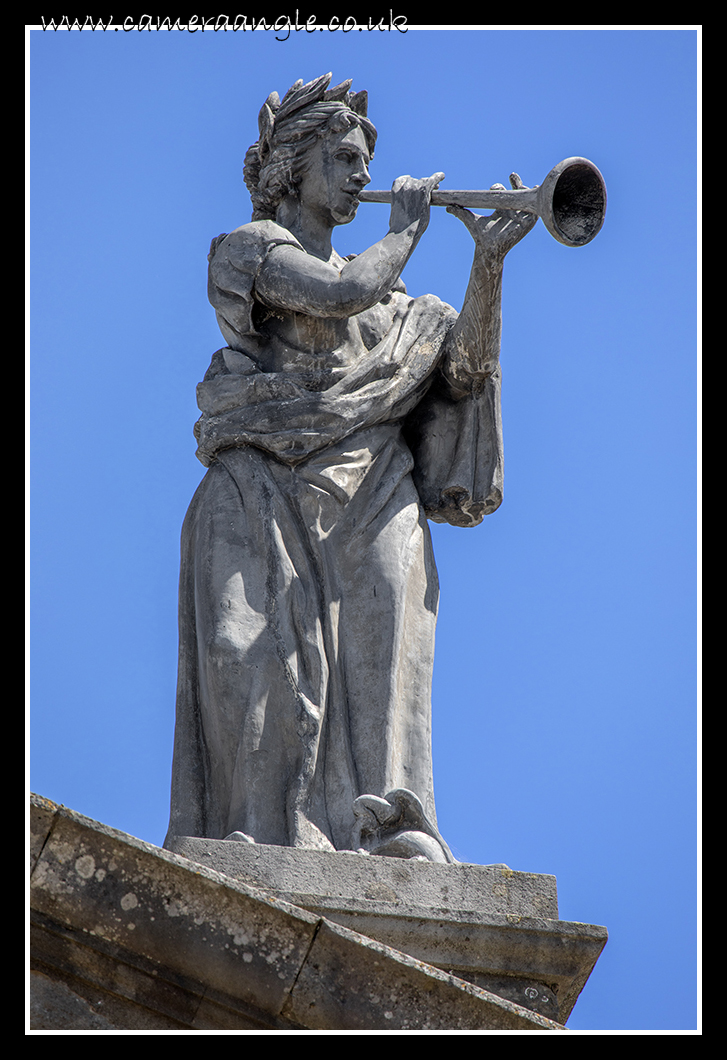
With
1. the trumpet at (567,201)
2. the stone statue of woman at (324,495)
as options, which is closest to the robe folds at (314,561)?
the stone statue of woman at (324,495)

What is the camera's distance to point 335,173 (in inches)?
319

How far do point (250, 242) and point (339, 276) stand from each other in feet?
1.61

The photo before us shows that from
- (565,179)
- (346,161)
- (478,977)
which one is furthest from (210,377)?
(478,977)

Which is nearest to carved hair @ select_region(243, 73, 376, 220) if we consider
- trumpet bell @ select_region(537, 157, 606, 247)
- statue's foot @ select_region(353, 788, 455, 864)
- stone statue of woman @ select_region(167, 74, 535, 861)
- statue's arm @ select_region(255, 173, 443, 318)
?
stone statue of woman @ select_region(167, 74, 535, 861)

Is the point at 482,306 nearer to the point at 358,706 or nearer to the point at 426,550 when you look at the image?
the point at 426,550

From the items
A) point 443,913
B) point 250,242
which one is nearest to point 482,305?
point 250,242

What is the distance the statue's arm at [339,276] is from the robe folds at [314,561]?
12 centimetres

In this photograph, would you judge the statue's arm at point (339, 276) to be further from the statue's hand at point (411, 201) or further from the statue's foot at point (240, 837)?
the statue's foot at point (240, 837)

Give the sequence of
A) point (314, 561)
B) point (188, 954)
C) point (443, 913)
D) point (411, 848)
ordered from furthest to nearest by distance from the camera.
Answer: point (314, 561)
point (411, 848)
point (443, 913)
point (188, 954)

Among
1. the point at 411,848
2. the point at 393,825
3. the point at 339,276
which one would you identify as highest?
the point at 339,276

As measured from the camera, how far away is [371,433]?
7852mm

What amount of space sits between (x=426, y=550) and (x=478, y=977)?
210cm

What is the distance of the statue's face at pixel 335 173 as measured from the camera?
26.5 feet

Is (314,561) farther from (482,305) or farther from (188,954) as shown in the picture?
(188,954)
